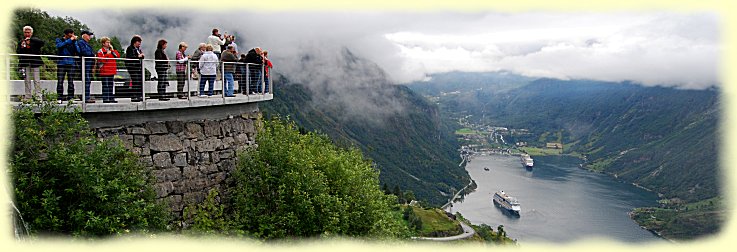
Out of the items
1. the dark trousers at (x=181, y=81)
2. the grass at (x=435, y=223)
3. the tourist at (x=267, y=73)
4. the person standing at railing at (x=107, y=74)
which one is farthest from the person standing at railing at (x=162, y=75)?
the grass at (x=435, y=223)

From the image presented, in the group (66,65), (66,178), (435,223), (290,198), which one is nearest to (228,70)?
(290,198)

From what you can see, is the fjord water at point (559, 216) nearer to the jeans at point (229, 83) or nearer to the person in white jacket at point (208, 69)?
the jeans at point (229, 83)

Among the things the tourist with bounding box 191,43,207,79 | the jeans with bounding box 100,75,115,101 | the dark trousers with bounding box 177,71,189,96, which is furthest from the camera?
the tourist with bounding box 191,43,207,79

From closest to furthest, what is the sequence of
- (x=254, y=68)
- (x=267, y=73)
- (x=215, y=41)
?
(x=215, y=41)
(x=254, y=68)
(x=267, y=73)

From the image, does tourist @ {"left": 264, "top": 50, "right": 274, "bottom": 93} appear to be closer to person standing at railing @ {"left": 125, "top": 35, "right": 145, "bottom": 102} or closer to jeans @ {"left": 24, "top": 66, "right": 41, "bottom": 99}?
person standing at railing @ {"left": 125, "top": 35, "right": 145, "bottom": 102}

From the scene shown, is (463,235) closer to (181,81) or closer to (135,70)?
(181,81)

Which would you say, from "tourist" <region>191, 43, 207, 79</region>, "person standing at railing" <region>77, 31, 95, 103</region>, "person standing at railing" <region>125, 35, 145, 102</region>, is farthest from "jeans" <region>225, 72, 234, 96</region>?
"person standing at railing" <region>77, 31, 95, 103</region>

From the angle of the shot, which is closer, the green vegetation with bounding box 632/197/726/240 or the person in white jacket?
the person in white jacket

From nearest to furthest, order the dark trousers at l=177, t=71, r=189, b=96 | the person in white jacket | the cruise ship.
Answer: the dark trousers at l=177, t=71, r=189, b=96
the person in white jacket
the cruise ship
